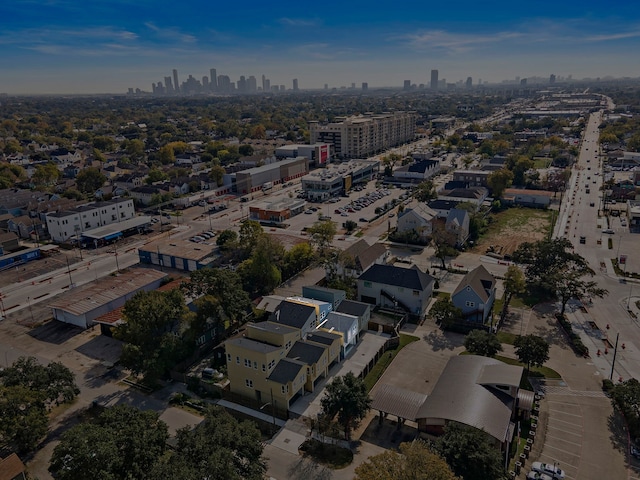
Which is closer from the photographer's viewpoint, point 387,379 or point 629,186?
point 387,379

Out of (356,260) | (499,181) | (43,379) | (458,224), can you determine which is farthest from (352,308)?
(499,181)

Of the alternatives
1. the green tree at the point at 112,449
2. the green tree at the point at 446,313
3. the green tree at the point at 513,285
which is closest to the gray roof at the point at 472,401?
the green tree at the point at 446,313

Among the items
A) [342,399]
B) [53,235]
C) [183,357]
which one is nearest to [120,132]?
[53,235]

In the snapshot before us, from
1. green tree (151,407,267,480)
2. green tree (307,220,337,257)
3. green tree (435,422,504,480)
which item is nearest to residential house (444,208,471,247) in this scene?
green tree (307,220,337,257)

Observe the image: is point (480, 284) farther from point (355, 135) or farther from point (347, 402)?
point (355, 135)

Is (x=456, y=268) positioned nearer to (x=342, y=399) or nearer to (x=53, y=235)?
(x=342, y=399)

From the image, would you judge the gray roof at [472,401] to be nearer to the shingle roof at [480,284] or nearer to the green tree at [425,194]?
the shingle roof at [480,284]

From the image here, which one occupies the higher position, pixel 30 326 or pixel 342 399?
pixel 342 399
